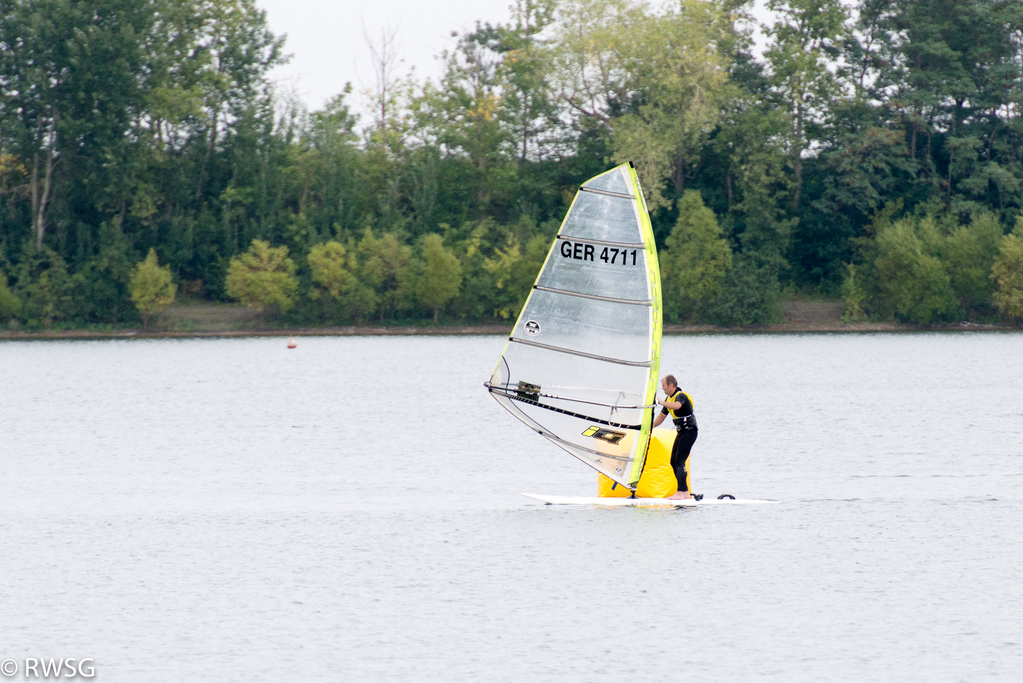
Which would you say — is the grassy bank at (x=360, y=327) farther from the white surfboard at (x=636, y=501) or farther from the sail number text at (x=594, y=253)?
the sail number text at (x=594, y=253)

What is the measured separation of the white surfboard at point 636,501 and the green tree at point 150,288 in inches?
2462

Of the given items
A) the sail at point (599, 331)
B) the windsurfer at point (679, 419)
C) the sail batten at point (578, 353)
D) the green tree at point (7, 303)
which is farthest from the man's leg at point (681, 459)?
the green tree at point (7, 303)

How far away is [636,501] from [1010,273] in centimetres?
6598

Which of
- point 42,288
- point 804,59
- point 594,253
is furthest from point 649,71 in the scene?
point 594,253

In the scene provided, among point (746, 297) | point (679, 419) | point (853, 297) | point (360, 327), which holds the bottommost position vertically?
point (360, 327)

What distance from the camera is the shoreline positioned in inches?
3140

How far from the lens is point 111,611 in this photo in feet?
49.6

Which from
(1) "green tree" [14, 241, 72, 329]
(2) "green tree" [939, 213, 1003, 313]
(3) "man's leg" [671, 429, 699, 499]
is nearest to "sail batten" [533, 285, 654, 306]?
(3) "man's leg" [671, 429, 699, 499]

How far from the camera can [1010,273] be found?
A: 77.9 m

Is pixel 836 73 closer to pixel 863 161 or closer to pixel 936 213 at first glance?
pixel 863 161

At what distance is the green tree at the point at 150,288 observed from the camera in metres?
78.9

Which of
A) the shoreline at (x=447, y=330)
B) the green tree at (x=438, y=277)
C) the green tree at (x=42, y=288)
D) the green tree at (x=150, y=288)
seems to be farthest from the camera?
the green tree at (x=438, y=277)

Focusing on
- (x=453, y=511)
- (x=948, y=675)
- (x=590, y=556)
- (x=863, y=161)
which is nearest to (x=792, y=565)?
(x=590, y=556)

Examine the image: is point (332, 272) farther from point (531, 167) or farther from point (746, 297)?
point (746, 297)
